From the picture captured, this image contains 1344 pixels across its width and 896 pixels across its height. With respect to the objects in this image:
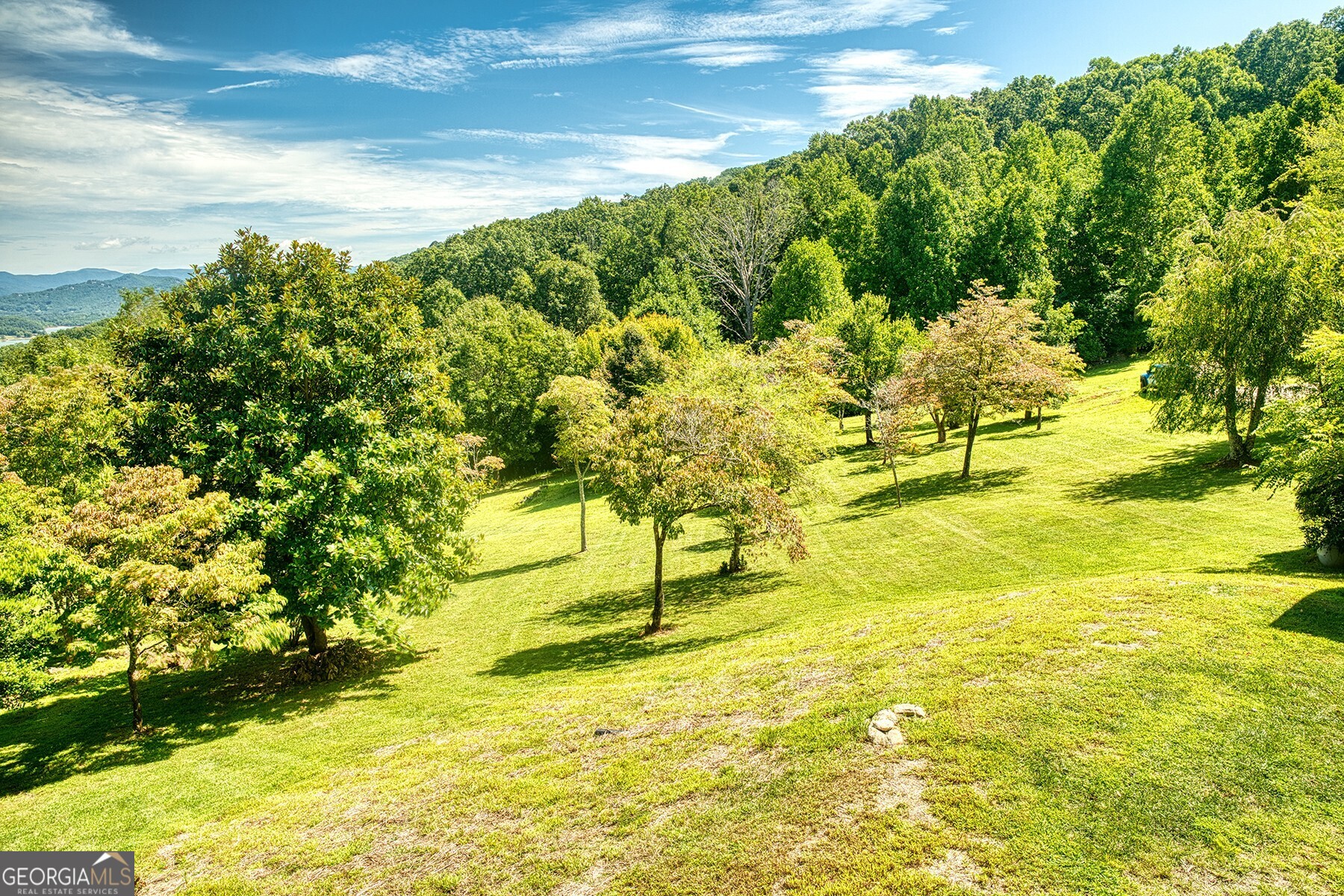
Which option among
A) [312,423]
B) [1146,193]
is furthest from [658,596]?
[1146,193]

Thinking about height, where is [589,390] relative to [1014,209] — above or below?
below

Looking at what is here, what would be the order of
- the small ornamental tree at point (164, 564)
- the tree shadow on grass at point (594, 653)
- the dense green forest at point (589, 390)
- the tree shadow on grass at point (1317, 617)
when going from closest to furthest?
the tree shadow on grass at point (1317, 617), the small ornamental tree at point (164, 564), the dense green forest at point (589, 390), the tree shadow on grass at point (594, 653)

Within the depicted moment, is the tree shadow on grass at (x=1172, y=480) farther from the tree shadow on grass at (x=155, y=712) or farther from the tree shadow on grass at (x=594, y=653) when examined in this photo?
the tree shadow on grass at (x=155, y=712)

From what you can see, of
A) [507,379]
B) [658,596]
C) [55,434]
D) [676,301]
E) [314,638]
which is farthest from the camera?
[676,301]

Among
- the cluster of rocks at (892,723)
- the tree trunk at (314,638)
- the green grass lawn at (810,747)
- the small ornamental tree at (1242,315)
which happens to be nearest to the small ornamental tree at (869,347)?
the small ornamental tree at (1242,315)

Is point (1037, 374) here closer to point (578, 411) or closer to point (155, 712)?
point (578, 411)

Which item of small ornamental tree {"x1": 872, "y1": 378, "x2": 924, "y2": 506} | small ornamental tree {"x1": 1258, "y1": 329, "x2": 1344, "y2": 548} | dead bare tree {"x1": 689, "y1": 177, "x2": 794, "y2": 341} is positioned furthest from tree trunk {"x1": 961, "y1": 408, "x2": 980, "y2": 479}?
dead bare tree {"x1": 689, "y1": 177, "x2": 794, "y2": 341}

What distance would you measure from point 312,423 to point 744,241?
59.8 m

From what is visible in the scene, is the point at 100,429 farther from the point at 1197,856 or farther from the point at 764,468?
the point at 1197,856

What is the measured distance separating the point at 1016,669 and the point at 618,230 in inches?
3578

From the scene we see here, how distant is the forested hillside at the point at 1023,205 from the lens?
5375cm

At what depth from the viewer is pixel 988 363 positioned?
29.8 metres

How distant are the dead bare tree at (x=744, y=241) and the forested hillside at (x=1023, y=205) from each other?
1.04 feet

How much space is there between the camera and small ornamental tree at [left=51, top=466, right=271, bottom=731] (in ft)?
41.1
